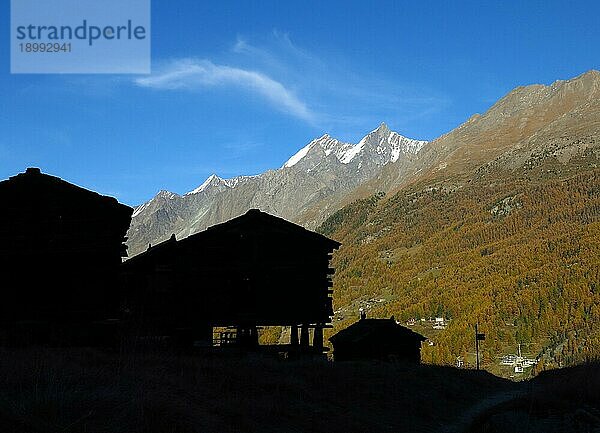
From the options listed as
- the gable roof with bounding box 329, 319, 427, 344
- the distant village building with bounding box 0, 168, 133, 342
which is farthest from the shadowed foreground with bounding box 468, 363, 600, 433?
the gable roof with bounding box 329, 319, 427, 344

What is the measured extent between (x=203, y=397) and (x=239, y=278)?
16113 millimetres

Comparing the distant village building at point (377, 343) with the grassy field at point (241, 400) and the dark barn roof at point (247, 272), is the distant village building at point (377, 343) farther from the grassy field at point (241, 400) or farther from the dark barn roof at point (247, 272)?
the grassy field at point (241, 400)

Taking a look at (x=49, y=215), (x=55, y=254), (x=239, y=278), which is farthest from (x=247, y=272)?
(x=49, y=215)

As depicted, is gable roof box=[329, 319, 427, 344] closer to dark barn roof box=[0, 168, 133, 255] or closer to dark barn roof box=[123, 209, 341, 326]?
dark barn roof box=[123, 209, 341, 326]

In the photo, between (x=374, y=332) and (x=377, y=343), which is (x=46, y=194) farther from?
(x=377, y=343)

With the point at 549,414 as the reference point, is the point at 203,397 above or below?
above

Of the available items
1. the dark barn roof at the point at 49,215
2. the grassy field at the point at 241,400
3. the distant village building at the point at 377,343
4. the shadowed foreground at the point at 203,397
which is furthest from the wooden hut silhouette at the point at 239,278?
the distant village building at the point at 377,343

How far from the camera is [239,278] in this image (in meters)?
28.8

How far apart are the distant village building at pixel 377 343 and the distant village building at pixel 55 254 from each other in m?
24.5

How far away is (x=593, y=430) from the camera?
46.8 feet

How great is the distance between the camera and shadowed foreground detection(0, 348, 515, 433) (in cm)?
939

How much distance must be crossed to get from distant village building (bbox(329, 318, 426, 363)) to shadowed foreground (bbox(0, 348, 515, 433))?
72.4ft

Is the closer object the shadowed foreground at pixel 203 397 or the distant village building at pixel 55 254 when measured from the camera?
the shadowed foreground at pixel 203 397

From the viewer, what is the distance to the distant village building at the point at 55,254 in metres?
24.0
